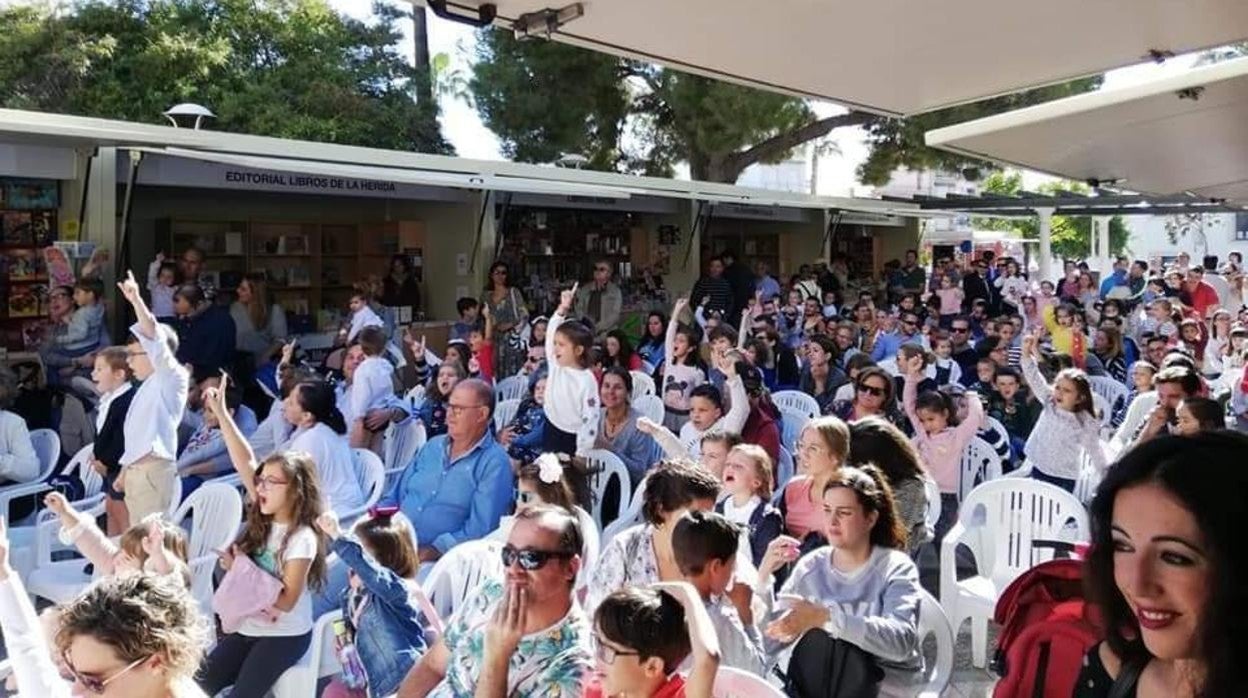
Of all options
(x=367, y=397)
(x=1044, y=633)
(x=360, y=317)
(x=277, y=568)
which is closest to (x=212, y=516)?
(x=277, y=568)

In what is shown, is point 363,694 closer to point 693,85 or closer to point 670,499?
point 670,499

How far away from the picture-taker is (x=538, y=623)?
2463 mm

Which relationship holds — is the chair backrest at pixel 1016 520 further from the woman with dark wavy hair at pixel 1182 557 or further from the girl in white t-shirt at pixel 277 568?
the woman with dark wavy hair at pixel 1182 557

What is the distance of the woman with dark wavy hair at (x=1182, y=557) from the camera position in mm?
1404

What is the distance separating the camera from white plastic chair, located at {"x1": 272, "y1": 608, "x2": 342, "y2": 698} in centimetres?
351

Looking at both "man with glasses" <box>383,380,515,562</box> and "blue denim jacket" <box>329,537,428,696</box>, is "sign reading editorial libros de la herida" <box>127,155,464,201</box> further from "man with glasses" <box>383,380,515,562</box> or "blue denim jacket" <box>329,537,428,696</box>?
"blue denim jacket" <box>329,537,428,696</box>

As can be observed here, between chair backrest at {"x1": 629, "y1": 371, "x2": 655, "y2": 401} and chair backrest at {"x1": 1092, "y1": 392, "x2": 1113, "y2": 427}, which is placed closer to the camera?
chair backrest at {"x1": 1092, "y1": 392, "x2": 1113, "y2": 427}

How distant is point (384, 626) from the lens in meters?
3.01

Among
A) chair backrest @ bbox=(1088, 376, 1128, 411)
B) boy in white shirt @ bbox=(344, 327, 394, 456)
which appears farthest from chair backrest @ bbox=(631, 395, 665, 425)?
chair backrest @ bbox=(1088, 376, 1128, 411)

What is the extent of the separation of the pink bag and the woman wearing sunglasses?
996 mm

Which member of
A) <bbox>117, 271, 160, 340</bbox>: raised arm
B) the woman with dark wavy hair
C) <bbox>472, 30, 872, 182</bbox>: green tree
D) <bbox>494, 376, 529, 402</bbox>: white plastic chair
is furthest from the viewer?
<bbox>472, 30, 872, 182</bbox>: green tree

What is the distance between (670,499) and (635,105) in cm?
1782

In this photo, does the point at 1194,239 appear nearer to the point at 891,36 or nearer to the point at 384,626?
the point at 891,36

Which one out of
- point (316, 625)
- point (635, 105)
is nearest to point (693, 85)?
point (635, 105)
